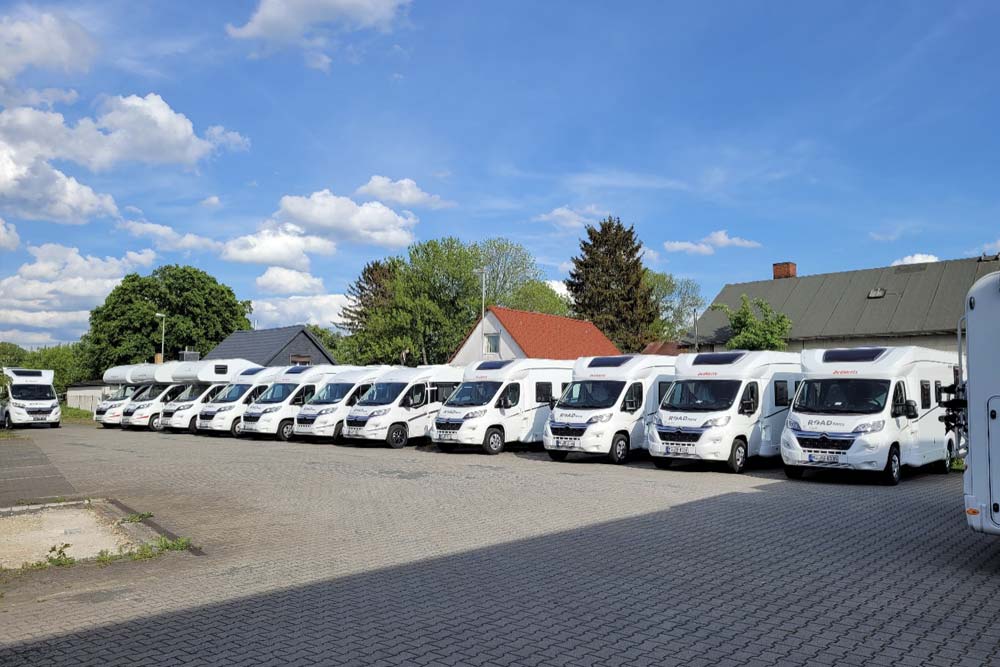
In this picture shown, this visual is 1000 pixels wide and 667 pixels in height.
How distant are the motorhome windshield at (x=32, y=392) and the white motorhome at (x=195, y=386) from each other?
749cm

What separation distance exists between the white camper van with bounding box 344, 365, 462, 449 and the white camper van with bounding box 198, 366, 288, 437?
6.46 meters

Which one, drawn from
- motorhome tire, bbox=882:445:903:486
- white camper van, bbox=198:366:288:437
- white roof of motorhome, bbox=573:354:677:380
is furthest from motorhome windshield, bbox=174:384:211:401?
motorhome tire, bbox=882:445:903:486

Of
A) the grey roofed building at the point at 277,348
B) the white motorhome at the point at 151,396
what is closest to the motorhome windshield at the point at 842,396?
the white motorhome at the point at 151,396

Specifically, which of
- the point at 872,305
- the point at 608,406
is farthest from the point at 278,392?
the point at 872,305

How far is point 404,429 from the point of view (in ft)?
79.1

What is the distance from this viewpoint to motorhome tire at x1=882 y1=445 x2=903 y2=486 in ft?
47.2

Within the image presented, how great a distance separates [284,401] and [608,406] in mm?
13252

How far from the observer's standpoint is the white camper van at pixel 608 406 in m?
18.5

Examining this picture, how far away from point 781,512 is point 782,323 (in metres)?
31.3

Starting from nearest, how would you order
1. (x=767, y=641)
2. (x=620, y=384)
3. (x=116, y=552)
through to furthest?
1. (x=767, y=641)
2. (x=116, y=552)
3. (x=620, y=384)

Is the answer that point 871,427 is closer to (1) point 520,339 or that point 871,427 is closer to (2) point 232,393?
(2) point 232,393

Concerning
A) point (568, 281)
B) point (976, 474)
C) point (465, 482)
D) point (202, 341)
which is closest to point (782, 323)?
point (568, 281)

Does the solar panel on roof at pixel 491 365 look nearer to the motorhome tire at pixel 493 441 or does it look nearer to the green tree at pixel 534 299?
the motorhome tire at pixel 493 441

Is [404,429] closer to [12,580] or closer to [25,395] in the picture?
[12,580]
